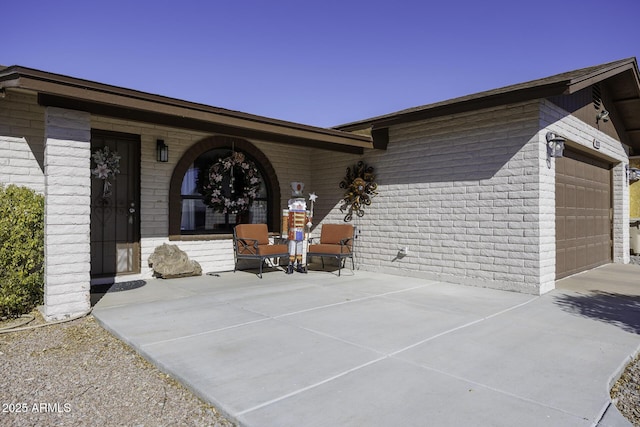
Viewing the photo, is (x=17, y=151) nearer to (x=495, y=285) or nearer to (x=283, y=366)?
(x=283, y=366)

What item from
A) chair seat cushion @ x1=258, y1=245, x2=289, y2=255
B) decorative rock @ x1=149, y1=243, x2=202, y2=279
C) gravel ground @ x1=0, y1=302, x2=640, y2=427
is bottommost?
gravel ground @ x1=0, y1=302, x2=640, y2=427

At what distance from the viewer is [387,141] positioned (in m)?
7.75

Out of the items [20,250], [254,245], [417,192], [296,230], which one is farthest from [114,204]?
[417,192]

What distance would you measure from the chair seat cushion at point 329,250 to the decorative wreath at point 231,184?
5.31 ft

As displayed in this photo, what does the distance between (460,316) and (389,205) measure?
3.39m

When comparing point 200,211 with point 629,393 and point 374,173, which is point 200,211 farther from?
point 629,393

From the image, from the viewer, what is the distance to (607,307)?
16.5ft

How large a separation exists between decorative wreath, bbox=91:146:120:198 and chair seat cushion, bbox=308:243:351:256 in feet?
11.8

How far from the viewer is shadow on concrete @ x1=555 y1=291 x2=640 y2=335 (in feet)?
14.4

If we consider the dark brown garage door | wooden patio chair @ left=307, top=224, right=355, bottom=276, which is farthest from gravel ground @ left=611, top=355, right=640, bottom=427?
wooden patio chair @ left=307, top=224, right=355, bottom=276

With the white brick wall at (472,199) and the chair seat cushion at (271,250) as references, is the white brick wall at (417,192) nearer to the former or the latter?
the white brick wall at (472,199)

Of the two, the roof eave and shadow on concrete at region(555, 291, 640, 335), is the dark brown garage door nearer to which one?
shadow on concrete at region(555, 291, 640, 335)

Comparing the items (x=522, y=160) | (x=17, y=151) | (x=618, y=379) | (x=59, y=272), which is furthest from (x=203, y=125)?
(x=618, y=379)

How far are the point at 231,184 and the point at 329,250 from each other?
229 cm
